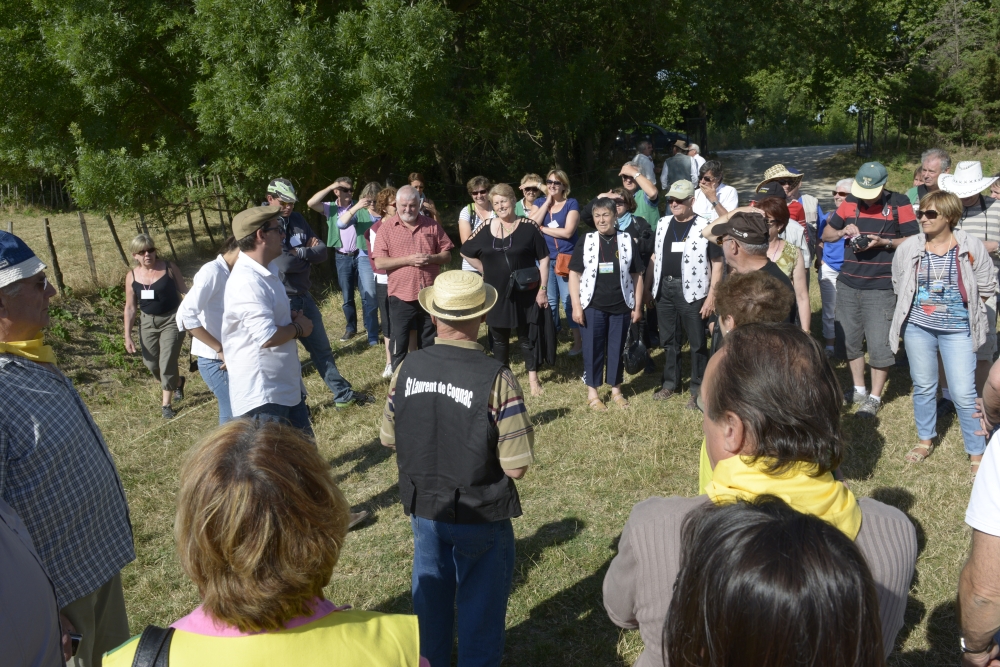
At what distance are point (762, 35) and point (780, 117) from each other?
17.8 m

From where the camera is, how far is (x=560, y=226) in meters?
7.92

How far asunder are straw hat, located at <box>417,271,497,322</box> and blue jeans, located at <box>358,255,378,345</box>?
5.51 m

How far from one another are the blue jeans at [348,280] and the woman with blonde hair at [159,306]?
2.11 m

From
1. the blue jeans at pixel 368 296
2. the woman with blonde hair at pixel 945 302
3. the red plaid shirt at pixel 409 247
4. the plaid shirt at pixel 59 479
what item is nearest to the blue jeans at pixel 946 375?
the woman with blonde hair at pixel 945 302

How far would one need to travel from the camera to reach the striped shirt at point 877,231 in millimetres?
5914

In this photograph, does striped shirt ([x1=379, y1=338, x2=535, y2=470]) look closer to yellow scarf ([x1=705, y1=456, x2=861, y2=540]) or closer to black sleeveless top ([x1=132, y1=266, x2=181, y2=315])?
yellow scarf ([x1=705, y1=456, x2=861, y2=540])

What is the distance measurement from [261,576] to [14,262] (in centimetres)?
166

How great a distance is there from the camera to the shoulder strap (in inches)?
60.0

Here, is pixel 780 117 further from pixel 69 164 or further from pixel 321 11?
pixel 69 164

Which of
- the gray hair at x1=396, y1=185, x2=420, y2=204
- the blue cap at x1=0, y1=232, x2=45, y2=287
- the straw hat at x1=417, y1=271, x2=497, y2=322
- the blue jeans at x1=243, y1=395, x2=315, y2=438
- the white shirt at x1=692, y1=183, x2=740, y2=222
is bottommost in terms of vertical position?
the blue jeans at x1=243, y1=395, x2=315, y2=438

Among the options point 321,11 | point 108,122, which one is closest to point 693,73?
point 321,11

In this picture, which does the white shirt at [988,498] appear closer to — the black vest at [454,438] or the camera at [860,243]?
the black vest at [454,438]

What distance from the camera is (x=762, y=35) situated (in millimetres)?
18359

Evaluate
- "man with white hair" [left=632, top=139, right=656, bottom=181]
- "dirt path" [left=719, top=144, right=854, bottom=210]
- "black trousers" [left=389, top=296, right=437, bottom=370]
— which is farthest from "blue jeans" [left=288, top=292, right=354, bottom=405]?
"dirt path" [left=719, top=144, right=854, bottom=210]
